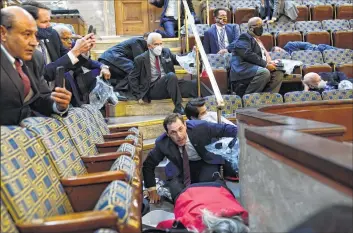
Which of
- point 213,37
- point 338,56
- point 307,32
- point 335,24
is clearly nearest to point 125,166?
point 213,37

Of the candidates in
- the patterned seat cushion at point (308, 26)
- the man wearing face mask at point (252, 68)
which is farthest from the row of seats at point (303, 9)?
the man wearing face mask at point (252, 68)

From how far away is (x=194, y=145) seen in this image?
1.24 meters

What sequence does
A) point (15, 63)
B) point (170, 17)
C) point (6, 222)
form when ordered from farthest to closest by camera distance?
point (170, 17) → point (15, 63) → point (6, 222)

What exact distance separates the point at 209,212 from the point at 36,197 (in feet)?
1.33

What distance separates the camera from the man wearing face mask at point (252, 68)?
6.11 feet

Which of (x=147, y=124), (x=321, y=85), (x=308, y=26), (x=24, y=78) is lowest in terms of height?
(x=147, y=124)

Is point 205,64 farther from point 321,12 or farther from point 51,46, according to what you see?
point 321,12

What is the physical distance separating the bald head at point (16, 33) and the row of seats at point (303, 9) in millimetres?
2172

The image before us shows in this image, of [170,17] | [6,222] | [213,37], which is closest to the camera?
[6,222]

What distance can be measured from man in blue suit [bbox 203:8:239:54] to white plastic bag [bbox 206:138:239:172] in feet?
3.45

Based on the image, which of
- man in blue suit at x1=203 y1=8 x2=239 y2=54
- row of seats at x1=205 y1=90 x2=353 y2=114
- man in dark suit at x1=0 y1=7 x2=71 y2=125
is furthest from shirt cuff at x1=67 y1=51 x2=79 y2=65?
man in blue suit at x1=203 y1=8 x2=239 y2=54

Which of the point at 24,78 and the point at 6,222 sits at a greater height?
the point at 24,78

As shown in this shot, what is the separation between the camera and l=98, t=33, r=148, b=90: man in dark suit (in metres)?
1.89

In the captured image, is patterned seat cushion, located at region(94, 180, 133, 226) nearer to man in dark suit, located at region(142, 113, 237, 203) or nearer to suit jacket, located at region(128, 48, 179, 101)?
man in dark suit, located at region(142, 113, 237, 203)
